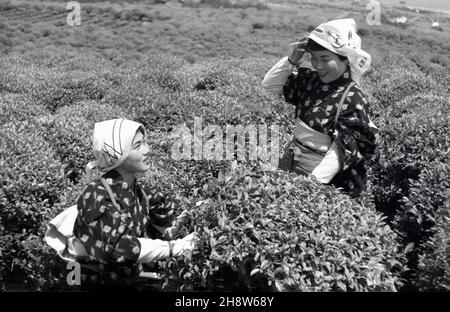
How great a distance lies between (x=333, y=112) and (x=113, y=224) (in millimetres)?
1676

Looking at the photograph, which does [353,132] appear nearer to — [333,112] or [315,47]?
[333,112]

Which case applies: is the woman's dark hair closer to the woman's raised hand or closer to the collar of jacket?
the woman's raised hand

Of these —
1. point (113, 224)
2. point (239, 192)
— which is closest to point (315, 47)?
point (239, 192)

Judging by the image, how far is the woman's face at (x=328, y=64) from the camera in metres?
3.55

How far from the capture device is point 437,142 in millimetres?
5230

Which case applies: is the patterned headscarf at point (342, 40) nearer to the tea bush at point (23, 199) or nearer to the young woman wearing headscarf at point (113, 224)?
the young woman wearing headscarf at point (113, 224)

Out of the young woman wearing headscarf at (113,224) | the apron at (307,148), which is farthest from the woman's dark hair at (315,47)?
the young woman wearing headscarf at (113,224)

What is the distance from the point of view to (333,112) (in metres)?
3.57

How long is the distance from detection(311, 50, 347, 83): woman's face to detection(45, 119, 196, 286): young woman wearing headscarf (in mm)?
1321

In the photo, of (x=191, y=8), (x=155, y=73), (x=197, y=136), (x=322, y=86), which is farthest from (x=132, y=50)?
(x=322, y=86)

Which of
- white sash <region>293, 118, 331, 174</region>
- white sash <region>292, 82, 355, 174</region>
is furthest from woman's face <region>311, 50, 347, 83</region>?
white sash <region>293, 118, 331, 174</region>

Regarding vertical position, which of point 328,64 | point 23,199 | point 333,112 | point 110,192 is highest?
point 328,64

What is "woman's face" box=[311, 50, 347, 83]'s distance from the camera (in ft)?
11.6

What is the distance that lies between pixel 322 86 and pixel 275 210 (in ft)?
3.75
